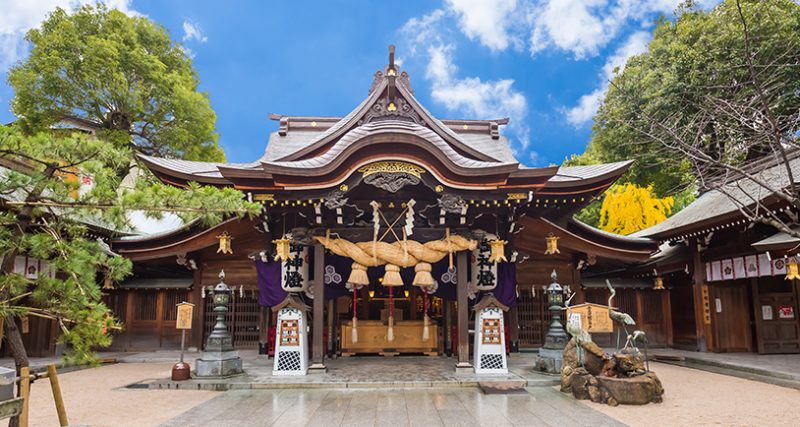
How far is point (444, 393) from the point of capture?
7797 millimetres

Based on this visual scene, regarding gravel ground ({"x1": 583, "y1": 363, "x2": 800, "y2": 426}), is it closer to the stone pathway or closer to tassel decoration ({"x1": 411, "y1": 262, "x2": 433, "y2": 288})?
the stone pathway

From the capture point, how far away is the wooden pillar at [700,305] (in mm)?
12266

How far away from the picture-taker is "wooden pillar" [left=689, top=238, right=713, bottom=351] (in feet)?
40.2

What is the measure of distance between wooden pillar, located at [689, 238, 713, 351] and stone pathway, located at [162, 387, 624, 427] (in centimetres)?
693

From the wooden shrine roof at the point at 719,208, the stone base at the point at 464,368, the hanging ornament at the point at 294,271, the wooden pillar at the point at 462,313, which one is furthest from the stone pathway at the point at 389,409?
the wooden shrine roof at the point at 719,208

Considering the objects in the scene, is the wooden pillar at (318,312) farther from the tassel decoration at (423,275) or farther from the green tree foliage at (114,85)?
the green tree foliage at (114,85)

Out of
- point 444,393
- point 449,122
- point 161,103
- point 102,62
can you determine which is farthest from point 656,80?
point 102,62

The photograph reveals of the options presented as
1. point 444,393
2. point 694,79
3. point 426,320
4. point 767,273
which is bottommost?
point 444,393

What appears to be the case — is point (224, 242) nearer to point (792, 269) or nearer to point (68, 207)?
point (68, 207)

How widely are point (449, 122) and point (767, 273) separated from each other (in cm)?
958

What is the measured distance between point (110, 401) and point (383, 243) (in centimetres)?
527

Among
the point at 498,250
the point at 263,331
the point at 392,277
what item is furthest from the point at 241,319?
the point at 498,250

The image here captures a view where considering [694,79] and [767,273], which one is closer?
[767,273]

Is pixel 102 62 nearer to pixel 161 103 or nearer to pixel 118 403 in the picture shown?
pixel 161 103
